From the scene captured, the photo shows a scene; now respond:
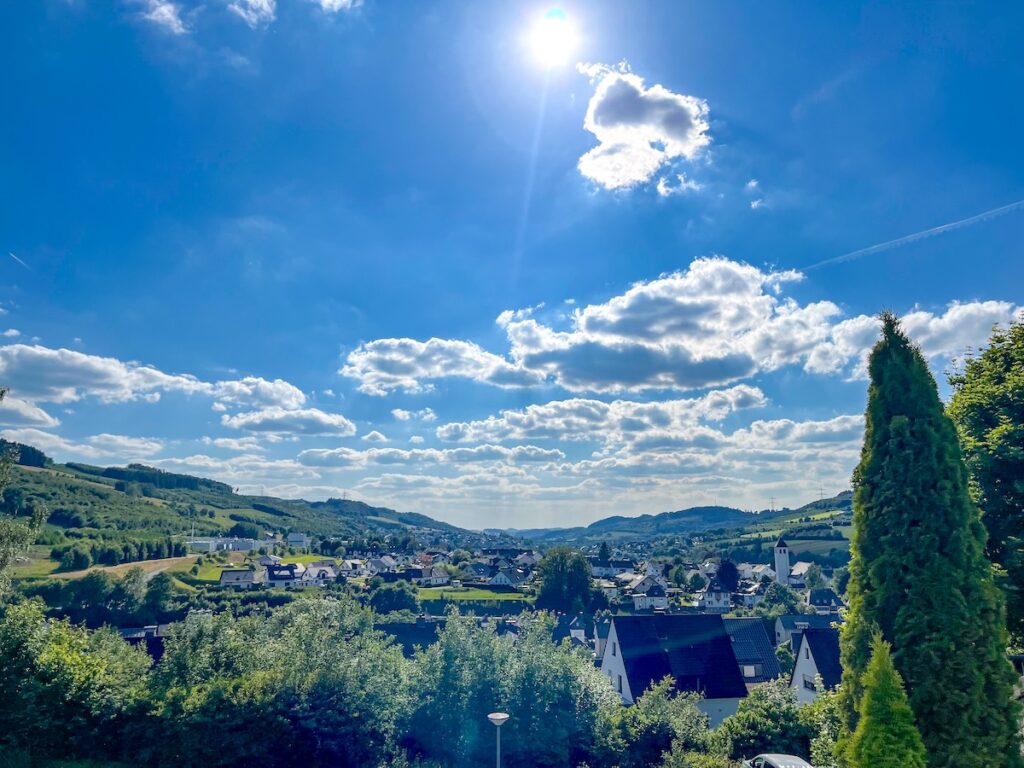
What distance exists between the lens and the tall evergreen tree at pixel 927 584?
7.79 m

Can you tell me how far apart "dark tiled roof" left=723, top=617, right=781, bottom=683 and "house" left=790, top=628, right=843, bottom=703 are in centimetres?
727

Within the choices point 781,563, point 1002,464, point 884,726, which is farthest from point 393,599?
point 884,726

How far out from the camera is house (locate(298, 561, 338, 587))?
99.1 m

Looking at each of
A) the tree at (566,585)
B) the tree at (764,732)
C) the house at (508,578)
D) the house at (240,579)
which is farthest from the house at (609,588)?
the tree at (764,732)

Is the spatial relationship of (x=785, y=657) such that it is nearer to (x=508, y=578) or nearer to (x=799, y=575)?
(x=508, y=578)

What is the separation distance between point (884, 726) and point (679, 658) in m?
19.7

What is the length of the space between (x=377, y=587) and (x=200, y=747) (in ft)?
271

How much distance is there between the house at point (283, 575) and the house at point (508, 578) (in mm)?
31928

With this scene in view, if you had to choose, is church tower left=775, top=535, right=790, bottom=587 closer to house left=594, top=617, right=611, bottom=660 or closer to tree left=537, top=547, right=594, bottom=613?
tree left=537, top=547, right=594, bottom=613

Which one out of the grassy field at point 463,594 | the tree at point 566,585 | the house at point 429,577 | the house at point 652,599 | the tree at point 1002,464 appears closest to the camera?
the tree at point 1002,464

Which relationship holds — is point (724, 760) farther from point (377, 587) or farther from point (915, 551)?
point (377, 587)

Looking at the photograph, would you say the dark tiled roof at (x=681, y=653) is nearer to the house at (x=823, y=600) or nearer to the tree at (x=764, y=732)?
the tree at (x=764, y=732)

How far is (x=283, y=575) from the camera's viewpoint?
98.1m

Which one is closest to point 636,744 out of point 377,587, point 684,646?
point 684,646
